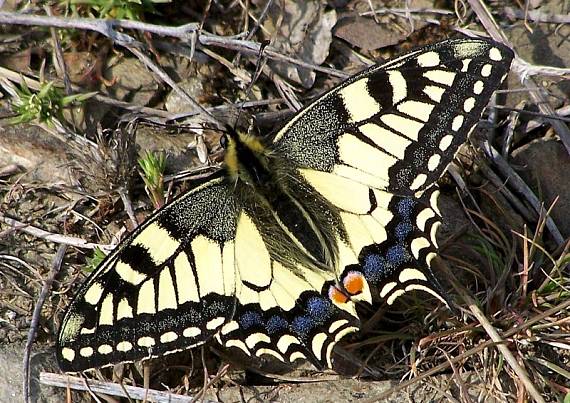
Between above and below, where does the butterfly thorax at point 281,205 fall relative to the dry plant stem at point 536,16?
below

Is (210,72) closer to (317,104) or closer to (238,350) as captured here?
(317,104)

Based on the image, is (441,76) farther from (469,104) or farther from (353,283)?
(353,283)

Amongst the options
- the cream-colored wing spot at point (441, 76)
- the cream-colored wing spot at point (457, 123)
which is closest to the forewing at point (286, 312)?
the cream-colored wing spot at point (457, 123)

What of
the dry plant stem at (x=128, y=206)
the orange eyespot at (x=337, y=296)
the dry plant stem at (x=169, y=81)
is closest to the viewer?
the orange eyespot at (x=337, y=296)

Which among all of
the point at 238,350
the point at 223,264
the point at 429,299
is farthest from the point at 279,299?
the point at 429,299

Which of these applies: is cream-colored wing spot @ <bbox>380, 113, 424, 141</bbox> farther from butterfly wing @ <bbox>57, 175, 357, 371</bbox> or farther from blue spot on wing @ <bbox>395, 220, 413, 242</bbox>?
butterfly wing @ <bbox>57, 175, 357, 371</bbox>

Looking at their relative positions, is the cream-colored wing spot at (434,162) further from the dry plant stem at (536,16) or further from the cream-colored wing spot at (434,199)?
the dry plant stem at (536,16)

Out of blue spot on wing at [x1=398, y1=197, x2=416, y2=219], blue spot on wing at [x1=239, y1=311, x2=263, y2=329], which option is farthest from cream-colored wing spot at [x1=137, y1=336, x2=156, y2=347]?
blue spot on wing at [x1=398, y1=197, x2=416, y2=219]

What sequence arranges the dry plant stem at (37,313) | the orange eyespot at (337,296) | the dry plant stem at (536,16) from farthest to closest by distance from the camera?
the dry plant stem at (536,16)
the dry plant stem at (37,313)
the orange eyespot at (337,296)
